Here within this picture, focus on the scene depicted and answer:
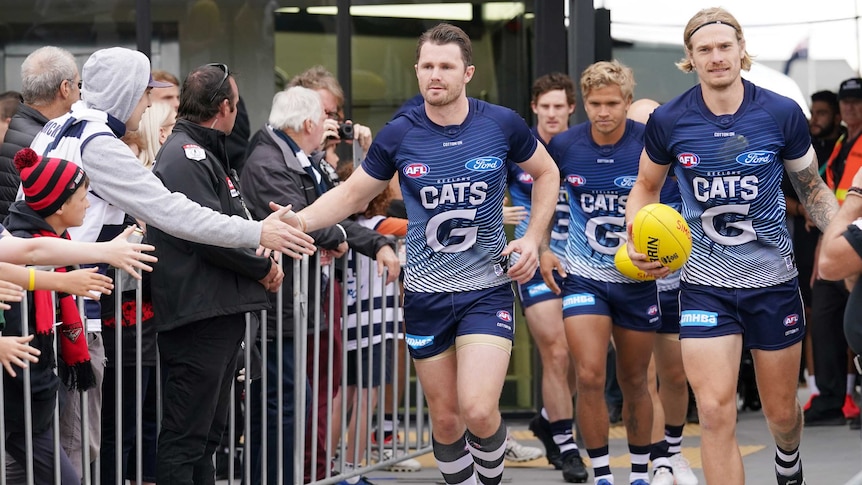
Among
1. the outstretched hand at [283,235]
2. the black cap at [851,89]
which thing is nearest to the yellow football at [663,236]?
the outstretched hand at [283,235]

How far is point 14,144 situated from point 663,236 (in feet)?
9.63

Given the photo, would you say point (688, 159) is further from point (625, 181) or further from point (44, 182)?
point (44, 182)

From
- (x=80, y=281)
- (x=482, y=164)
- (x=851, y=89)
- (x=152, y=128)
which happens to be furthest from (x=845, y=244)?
(x=851, y=89)

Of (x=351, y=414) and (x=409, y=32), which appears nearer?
(x=351, y=414)

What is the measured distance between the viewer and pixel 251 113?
379 inches

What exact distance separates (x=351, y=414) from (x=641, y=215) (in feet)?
8.34

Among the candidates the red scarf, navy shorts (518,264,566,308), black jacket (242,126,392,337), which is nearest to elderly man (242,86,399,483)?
black jacket (242,126,392,337)

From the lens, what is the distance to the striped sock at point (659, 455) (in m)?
7.36

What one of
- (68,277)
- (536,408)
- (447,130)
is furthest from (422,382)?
(536,408)

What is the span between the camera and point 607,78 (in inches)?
289

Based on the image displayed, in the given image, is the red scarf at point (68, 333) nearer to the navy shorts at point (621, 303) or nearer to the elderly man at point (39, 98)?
the elderly man at point (39, 98)

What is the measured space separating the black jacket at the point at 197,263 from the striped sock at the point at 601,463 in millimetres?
2209

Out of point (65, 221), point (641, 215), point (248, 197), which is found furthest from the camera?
point (248, 197)

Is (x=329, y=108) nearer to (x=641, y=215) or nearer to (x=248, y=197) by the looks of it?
(x=248, y=197)
